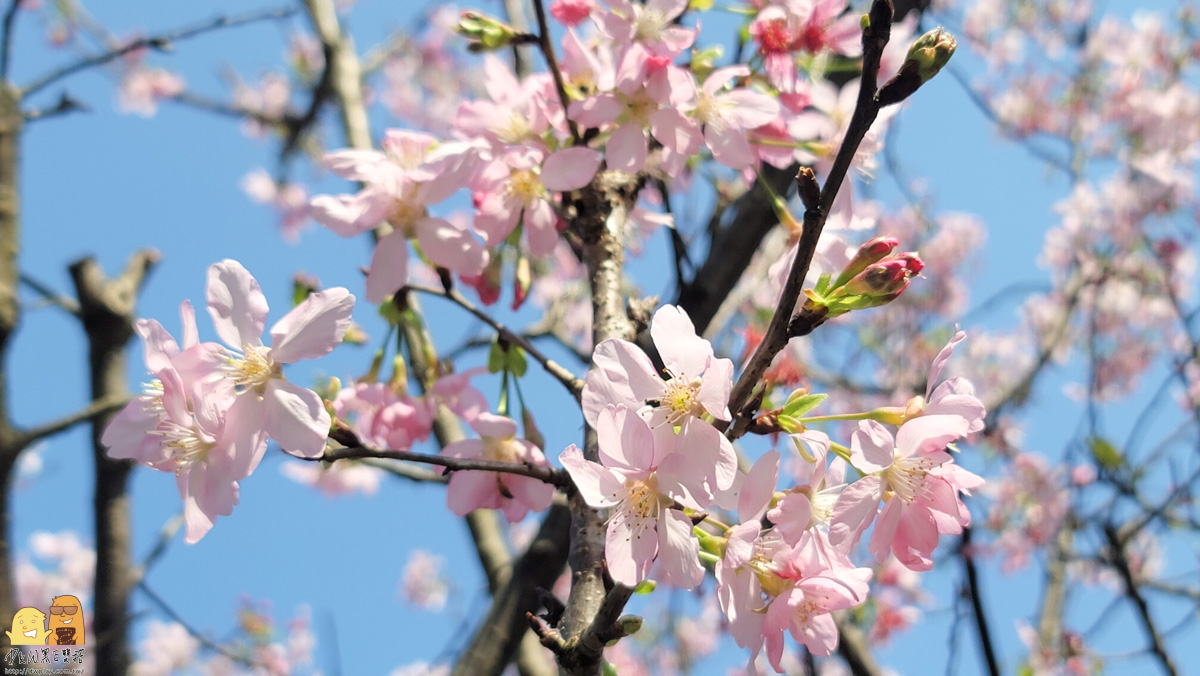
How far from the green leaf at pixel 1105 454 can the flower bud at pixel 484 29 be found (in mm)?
2245

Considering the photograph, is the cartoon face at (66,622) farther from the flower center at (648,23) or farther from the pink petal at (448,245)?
the flower center at (648,23)

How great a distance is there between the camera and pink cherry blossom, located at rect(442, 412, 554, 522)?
3.43 ft

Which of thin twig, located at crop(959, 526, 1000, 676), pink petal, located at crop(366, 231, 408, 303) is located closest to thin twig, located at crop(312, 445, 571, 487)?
pink petal, located at crop(366, 231, 408, 303)

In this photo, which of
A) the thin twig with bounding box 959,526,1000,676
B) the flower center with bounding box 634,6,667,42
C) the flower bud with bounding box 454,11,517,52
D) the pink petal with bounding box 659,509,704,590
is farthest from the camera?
the thin twig with bounding box 959,526,1000,676

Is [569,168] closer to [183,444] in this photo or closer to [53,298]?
[183,444]

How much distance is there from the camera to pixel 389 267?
1080 millimetres

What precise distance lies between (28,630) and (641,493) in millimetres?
1625

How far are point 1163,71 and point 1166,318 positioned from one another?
7.58ft

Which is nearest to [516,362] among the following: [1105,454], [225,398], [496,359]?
[496,359]

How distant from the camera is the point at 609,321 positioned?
3.53ft

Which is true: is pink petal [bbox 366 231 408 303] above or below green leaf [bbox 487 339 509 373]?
above

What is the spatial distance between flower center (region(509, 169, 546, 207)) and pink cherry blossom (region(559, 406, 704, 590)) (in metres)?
0.54

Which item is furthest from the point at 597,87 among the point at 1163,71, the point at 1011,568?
the point at 1163,71

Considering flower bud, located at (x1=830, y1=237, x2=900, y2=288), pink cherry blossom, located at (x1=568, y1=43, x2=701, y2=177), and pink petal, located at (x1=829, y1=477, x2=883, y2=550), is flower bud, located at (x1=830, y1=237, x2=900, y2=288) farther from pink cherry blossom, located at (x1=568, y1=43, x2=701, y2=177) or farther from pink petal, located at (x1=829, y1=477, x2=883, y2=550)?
pink cherry blossom, located at (x1=568, y1=43, x2=701, y2=177)
